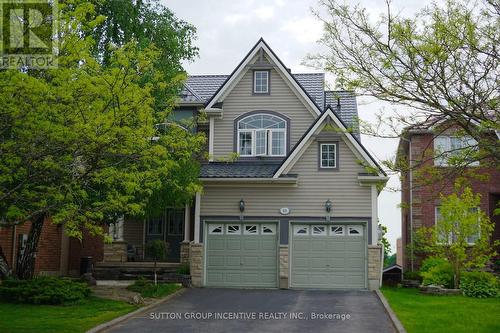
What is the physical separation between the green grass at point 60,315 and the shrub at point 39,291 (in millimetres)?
244

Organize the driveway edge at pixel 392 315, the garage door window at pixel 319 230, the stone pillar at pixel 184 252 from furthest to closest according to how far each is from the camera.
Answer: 1. the stone pillar at pixel 184 252
2. the garage door window at pixel 319 230
3. the driveway edge at pixel 392 315

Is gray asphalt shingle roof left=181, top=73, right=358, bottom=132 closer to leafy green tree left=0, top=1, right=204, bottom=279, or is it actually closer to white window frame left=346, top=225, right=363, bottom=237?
white window frame left=346, top=225, right=363, bottom=237

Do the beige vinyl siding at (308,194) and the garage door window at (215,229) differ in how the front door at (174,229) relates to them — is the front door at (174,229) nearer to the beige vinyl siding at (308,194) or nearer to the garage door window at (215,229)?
the garage door window at (215,229)

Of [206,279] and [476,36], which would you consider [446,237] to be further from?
[476,36]

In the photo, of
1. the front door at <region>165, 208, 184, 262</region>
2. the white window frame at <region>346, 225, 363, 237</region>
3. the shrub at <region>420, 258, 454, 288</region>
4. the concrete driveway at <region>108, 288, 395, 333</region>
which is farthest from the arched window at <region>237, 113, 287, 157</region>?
the shrub at <region>420, 258, 454, 288</region>

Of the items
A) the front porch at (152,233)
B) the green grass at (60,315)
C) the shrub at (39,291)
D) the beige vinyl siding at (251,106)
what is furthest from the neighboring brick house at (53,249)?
the beige vinyl siding at (251,106)

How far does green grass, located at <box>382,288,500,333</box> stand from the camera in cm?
1395

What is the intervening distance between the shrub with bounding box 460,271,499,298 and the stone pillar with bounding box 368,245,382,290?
2.85 m

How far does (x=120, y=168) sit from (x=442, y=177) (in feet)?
21.7

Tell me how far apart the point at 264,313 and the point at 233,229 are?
24.6 ft

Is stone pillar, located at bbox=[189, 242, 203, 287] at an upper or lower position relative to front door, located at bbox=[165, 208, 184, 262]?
lower

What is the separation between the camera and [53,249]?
82.8 ft

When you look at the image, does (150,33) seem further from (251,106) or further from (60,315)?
(60,315)

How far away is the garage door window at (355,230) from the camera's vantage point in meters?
23.2
